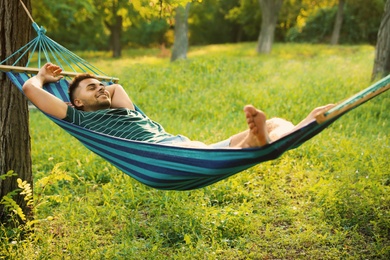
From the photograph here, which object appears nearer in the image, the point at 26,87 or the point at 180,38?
the point at 26,87

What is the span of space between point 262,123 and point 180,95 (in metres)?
4.19

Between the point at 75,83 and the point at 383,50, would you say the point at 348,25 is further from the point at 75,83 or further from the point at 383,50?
the point at 75,83

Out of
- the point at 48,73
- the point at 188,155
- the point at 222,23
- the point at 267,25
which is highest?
the point at 222,23

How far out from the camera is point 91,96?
2.47 meters

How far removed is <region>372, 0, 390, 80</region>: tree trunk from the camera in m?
5.84

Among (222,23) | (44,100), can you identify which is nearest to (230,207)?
(44,100)

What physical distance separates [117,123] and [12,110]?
606 mm

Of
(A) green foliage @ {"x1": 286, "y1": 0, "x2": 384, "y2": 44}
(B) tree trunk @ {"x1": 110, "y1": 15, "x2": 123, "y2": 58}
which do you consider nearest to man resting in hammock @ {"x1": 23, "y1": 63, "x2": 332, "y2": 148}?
(B) tree trunk @ {"x1": 110, "y1": 15, "x2": 123, "y2": 58}

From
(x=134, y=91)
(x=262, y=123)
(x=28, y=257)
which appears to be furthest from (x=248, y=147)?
(x=134, y=91)

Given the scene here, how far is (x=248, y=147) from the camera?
1.92 meters

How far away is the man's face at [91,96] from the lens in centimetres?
247

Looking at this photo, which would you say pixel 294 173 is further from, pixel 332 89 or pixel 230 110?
pixel 332 89

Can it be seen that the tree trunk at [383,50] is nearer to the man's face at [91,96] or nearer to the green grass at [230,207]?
the green grass at [230,207]

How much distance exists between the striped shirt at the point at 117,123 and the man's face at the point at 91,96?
0.06 m
